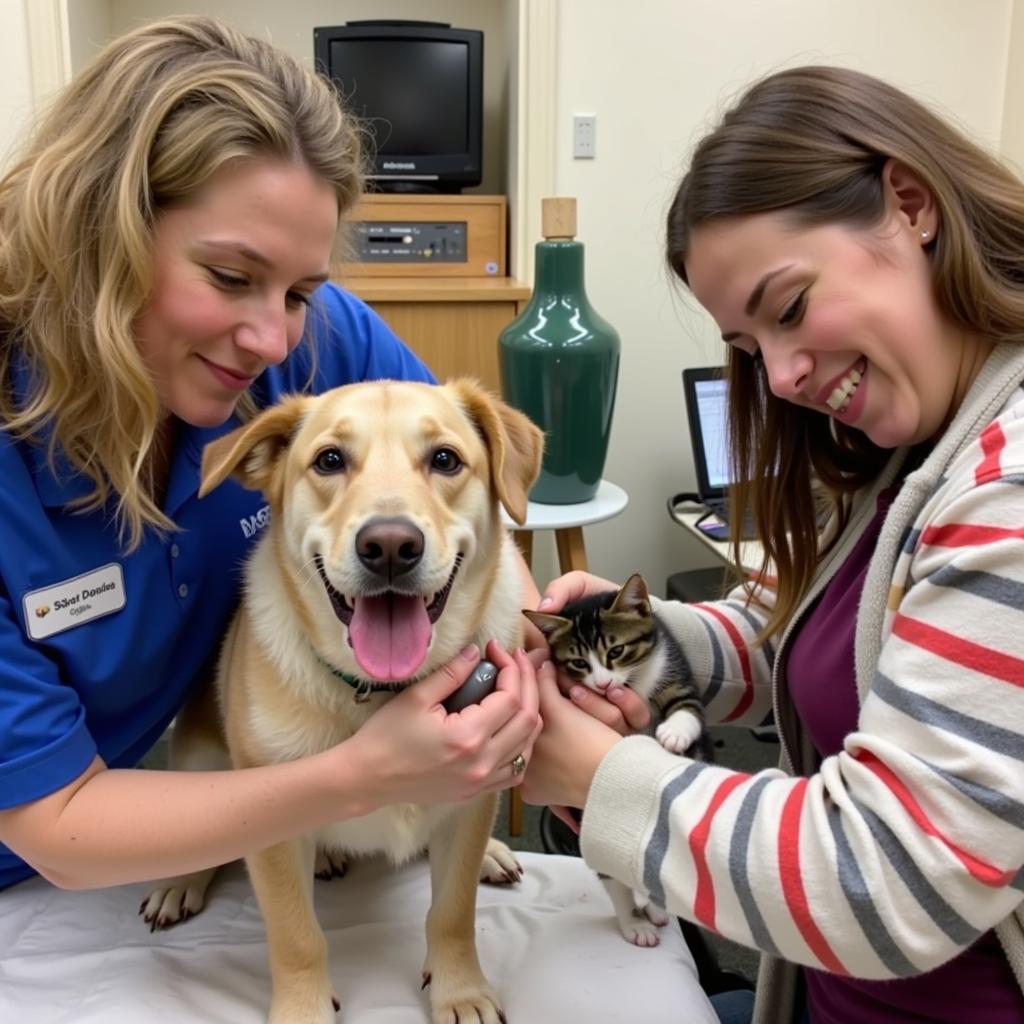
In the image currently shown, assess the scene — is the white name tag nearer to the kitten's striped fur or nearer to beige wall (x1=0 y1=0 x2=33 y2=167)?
the kitten's striped fur

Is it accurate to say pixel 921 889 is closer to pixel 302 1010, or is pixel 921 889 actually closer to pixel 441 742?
pixel 441 742

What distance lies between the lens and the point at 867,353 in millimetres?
854

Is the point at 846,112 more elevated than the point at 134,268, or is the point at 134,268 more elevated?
the point at 846,112

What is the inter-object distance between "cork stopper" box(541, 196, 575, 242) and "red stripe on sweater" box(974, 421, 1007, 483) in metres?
1.66

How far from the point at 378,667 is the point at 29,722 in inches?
13.3

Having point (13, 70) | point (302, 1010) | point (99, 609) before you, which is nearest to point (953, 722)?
point (302, 1010)

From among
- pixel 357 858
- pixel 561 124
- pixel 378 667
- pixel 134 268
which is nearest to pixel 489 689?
pixel 378 667

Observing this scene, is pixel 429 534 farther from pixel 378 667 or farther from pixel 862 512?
pixel 862 512

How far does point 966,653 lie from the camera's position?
69cm

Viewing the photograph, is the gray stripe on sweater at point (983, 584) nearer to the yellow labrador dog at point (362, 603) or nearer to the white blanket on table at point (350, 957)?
the yellow labrador dog at point (362, 603)

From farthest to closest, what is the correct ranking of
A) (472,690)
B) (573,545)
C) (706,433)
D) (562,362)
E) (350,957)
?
1. (706,433)
2. (573,545)
3. (562,362)
4. (350,957)
5. (472,690)

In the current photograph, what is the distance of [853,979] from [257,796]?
2.03 ft

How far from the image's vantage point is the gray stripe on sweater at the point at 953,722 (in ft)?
2.18

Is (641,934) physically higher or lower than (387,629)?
lower
